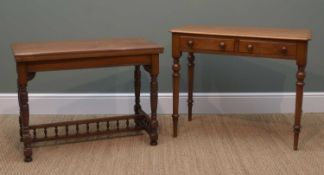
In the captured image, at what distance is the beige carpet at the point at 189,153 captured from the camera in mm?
2828

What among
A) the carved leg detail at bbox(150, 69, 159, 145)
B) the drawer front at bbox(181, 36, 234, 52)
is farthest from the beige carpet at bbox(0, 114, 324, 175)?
the drawer front at bbox(181, 36, 234, 52)

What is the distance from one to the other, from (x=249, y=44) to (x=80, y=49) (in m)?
1.08

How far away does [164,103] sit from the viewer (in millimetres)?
3875

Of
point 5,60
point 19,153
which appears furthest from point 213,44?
point 5,60

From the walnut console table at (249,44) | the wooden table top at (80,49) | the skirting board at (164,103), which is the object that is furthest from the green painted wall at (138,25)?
the wooden table top at (80,49)

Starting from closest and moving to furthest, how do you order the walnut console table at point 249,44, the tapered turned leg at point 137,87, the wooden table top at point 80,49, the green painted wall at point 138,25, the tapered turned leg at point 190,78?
1. the wooden table top at point 80,49
2. the walnut console table at point 249,44
3. the tapered turned leg at point 137,87
4. the tapered turned leg at point 190,78
5. the green painted wall at point 138,25

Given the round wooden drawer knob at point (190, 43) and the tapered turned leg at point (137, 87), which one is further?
the tapered turned leg at point (137, 87)

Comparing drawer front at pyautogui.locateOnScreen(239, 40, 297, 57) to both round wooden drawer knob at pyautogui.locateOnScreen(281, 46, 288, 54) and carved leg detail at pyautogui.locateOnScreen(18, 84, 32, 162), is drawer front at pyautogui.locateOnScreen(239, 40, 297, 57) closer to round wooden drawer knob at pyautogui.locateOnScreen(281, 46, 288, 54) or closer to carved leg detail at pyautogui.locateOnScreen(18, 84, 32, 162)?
round wooden drawer knob at pyautogui.locateOnScreen(281, 46, 288, 54)

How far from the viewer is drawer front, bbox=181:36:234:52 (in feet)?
10.0

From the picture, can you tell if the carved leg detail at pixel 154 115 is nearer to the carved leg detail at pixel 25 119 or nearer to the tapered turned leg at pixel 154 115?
the tapered turned leg at pixel 154 115

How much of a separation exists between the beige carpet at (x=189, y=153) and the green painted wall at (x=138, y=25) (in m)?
0.45

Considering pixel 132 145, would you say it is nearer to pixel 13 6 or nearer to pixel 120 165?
pixel 120 165

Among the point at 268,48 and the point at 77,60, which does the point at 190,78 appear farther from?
the point at 77,60

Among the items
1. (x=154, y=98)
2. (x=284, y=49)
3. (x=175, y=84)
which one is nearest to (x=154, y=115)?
(x=154, y=98)
